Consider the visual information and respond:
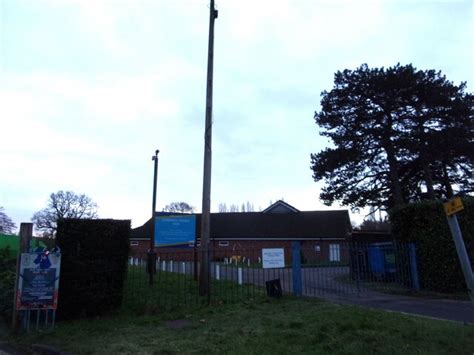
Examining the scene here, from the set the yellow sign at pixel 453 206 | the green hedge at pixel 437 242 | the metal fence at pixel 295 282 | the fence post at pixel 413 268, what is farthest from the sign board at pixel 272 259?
the yellow sign at pixel 453 206

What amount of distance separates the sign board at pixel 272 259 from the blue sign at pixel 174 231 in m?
4.71

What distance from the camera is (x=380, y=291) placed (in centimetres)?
1480

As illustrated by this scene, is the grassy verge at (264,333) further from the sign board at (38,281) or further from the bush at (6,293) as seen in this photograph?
the bush at (6,293)

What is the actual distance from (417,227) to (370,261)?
2669 mm

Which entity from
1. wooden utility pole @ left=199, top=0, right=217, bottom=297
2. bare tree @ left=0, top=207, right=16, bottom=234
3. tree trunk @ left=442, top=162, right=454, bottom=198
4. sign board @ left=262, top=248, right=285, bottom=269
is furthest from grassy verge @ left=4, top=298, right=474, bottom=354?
bare tree @ left=0, top=207, right=16, bottom=234

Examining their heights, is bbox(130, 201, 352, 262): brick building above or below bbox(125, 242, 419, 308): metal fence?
above

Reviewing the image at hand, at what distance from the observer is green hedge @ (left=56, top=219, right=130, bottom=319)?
32.7 ft

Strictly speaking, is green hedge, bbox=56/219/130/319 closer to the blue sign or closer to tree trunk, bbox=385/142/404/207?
the blue sign

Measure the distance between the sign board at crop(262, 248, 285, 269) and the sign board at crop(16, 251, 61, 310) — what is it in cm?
557

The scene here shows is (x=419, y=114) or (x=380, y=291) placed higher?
(x=419, y=114)

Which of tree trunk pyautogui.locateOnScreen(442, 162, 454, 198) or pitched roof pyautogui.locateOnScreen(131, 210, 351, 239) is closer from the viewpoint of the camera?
tree trunk pyautogui.locateOnScreen(442, 162, 454, 198)

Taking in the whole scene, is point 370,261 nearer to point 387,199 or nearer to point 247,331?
point 247,331

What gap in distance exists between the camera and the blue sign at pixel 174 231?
16.9m

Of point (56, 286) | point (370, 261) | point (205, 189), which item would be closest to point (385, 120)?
point (370, 261)
